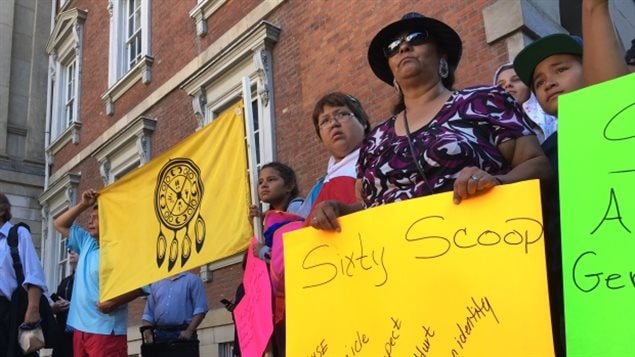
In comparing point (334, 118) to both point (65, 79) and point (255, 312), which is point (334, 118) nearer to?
point (255, 312)

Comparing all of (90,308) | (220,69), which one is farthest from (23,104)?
(90,308)

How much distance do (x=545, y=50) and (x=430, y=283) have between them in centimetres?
98

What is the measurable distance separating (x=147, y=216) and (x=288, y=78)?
404 centimetres

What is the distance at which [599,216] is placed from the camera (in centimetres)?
147

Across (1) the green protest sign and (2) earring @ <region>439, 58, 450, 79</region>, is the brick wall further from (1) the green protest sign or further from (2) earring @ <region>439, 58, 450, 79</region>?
(1) the green protest sign

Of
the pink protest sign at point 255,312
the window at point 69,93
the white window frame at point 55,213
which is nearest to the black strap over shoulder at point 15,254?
the pink protest sign at point 255,312

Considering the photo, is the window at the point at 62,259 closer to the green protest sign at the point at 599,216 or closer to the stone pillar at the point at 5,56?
the stone pillar at the point at 5,56

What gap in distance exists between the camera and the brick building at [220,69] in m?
6.29

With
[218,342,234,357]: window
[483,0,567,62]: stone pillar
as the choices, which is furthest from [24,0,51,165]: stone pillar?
[483,0,567,62]: stone pillar

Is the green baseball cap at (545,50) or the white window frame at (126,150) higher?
the white window frame at (126,150)

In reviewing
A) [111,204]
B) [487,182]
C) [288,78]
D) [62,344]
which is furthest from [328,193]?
[288,78]

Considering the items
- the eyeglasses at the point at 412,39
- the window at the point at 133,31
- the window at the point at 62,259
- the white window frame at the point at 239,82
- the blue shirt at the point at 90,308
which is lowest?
the blue shirt at the point at 90,308

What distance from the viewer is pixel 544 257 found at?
1.61 metres

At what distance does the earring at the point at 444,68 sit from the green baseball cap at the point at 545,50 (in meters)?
0.25
